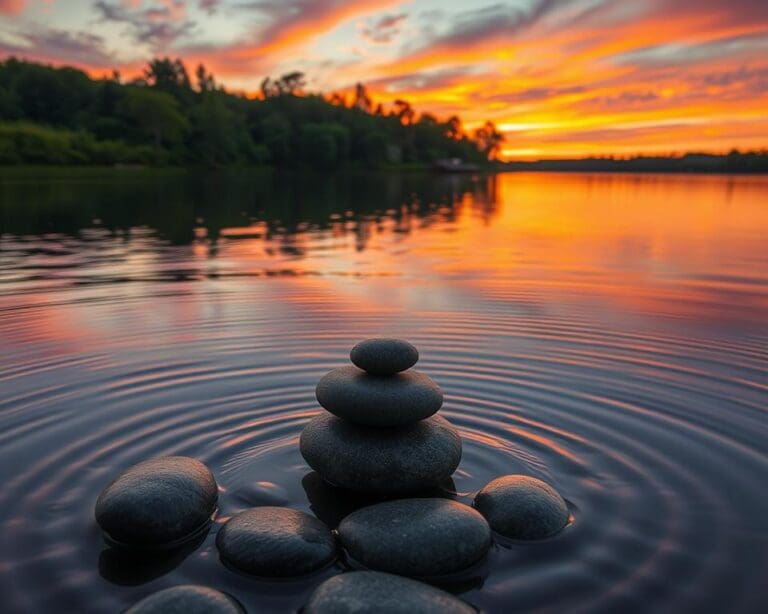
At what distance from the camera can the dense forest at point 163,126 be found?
97188mm

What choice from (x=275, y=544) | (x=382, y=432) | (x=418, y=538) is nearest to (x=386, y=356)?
(x=382, y=432)

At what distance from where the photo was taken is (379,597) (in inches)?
162

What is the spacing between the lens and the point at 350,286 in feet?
51.0

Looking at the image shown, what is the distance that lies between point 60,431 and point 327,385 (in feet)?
10.9

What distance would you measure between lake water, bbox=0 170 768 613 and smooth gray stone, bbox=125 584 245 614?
364 mm

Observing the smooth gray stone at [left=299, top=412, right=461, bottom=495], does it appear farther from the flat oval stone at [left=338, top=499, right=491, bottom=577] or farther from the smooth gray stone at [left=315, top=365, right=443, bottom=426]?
the flat oval stone at [left=338, top=499, right=491, bottom=577]

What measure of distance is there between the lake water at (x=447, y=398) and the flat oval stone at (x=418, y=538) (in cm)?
23

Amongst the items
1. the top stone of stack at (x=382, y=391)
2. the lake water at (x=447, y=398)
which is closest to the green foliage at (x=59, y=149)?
the lake water at (x=447, y=398)

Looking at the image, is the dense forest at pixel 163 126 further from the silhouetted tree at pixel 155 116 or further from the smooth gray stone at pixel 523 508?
the smooth gray stone at pixel 523 508

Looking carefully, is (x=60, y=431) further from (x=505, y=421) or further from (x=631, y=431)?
(x=631, y=431)

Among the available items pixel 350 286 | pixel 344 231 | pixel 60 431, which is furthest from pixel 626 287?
pixel 344 231

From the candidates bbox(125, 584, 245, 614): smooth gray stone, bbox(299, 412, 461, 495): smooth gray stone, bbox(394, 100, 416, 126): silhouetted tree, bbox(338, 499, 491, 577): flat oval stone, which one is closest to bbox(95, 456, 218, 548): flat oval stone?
bbox(125, 584, 245, 614): smooth gray stone

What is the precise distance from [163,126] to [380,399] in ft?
391

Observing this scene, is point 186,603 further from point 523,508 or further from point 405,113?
point 405,113
